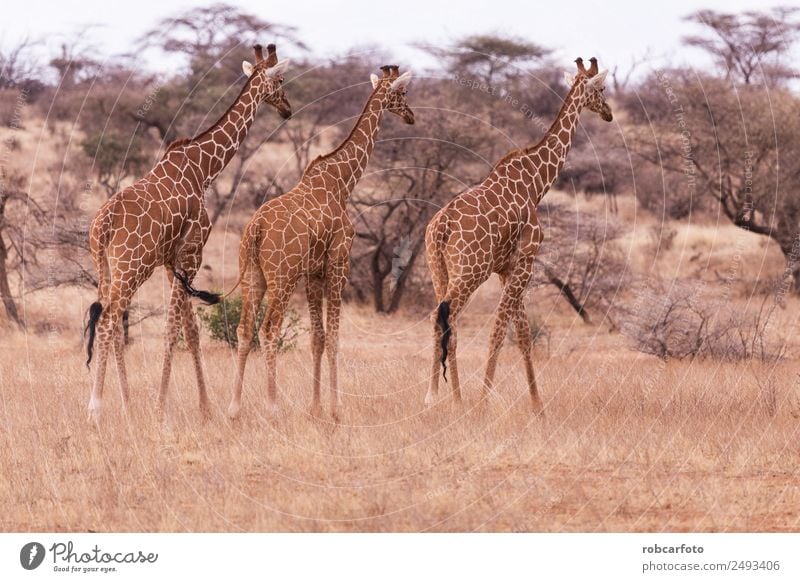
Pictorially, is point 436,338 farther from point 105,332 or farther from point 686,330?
point 686,330

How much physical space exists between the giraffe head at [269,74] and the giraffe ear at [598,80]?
3.44 m

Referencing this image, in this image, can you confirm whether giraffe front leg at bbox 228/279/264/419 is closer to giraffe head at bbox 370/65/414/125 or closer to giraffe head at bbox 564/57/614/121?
giraffe head at bbox 370/65/414/125

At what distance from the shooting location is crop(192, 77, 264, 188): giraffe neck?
12.8 meters

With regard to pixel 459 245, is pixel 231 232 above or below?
below

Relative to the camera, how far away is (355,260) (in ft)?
80.8

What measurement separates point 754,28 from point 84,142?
1879 cm

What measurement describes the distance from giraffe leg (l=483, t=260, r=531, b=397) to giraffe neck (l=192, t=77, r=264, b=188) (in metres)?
3.22

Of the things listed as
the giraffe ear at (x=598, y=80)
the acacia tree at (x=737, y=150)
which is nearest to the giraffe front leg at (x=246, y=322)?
the giraffe ear at (x=598, y=80)

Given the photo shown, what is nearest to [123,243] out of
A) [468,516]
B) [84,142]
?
[468,516]

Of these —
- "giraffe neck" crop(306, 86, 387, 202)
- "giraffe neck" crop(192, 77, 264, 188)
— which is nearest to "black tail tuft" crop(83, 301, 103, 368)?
"giraffe neck" crop(192, 77, 264, 188)

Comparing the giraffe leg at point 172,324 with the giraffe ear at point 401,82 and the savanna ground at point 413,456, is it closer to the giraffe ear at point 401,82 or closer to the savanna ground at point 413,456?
the savanna ground at point 413,456

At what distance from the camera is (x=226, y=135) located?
42.4 feet

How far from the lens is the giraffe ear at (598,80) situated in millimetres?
13914

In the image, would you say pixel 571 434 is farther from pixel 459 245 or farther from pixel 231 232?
pixel 231 232
